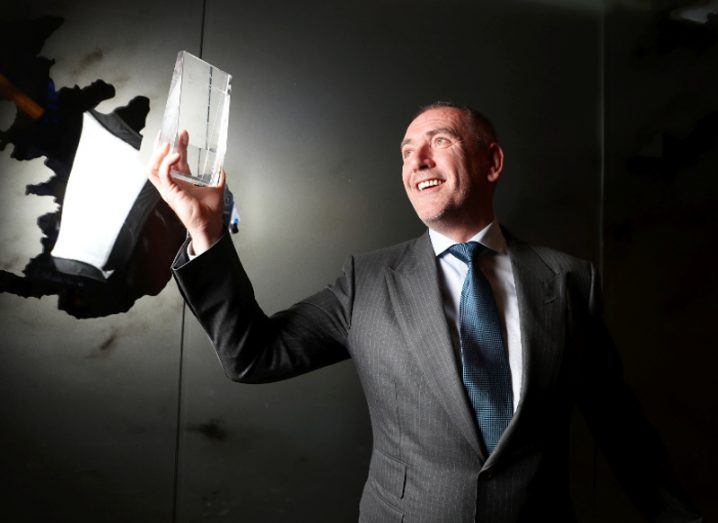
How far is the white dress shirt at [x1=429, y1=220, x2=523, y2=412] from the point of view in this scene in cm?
97

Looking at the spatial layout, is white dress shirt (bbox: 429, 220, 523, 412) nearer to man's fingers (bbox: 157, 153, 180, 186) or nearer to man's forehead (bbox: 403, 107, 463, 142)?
man's forehead (bbox: 403, 107, 463, 142)

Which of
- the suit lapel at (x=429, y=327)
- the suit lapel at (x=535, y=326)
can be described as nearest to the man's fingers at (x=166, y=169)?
the suit lapel at (x=429, y=327)

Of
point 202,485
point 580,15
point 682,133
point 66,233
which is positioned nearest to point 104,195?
point 66,233

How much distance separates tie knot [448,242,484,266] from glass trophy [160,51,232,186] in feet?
1.61

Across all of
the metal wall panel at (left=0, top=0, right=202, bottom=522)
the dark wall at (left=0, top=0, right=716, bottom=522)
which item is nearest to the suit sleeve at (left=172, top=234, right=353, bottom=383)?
the dark wall at (left=0, top=0, right=716, bottom=522)

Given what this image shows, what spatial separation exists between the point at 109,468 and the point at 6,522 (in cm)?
25

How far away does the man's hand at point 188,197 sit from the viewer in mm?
822

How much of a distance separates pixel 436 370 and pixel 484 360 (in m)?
0.10

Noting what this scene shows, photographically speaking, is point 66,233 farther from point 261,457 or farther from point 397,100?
point 397,100

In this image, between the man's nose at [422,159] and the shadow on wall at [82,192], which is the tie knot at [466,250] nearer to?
the man's nose at [422,159]

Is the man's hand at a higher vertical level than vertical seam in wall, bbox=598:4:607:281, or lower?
lower

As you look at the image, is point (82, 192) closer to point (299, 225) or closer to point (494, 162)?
point (299, 225)

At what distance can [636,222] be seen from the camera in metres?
1.62

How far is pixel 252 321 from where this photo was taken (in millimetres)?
921
